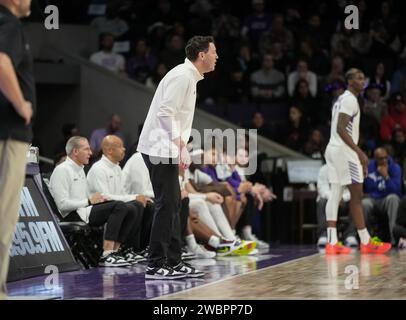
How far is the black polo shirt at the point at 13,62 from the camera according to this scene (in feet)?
15.4

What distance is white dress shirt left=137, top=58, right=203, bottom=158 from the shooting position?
6777 millimetres

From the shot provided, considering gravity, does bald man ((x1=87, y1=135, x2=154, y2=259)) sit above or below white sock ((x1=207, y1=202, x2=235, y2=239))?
above

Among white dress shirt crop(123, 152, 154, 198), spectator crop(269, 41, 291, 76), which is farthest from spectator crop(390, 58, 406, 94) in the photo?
white dress shirt crop(123, 152, 154, 198)

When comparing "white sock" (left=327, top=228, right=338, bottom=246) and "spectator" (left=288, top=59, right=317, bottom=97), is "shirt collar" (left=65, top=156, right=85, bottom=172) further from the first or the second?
"spectator" (left=288, top=59, right=317, bottom=97)

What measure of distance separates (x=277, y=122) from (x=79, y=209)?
6.25 meters

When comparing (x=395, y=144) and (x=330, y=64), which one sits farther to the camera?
(x=330, y=64)

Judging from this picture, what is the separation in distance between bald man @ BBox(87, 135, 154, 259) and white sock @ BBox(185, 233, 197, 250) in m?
0.61

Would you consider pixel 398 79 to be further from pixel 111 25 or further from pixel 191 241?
pixel 191 241

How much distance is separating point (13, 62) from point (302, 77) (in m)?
10.0

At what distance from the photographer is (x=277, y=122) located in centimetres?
1412

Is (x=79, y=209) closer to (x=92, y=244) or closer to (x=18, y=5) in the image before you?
(x=92, y=244)

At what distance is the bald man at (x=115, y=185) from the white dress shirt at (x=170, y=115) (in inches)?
71.3

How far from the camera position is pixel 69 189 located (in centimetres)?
833

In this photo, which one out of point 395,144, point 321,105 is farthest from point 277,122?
point 395,144
